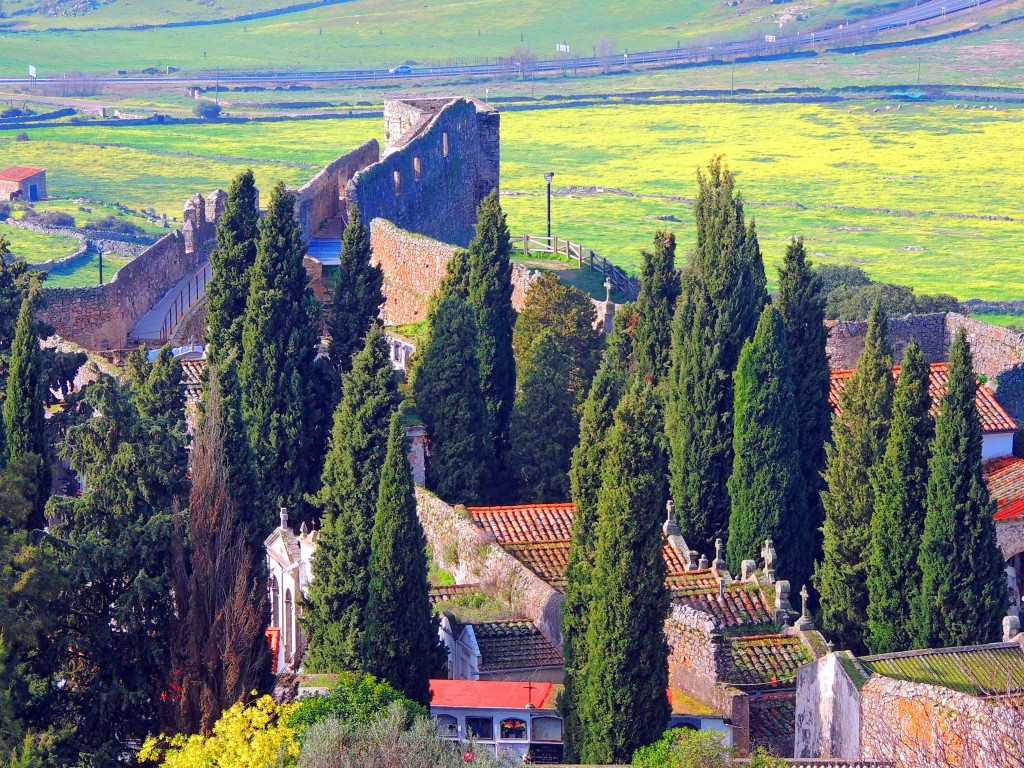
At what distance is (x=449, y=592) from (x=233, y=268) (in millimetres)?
10963

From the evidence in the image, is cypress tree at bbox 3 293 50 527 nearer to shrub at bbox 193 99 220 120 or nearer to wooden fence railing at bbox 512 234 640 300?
wooden fence railing at bbox 512 234 640 300

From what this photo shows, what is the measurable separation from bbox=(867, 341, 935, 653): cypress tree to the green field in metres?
47.5

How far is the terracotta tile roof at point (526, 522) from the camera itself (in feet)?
131

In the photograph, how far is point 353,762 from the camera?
88.0 ft

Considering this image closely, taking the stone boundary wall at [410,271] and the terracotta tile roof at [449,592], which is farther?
the stone boundary wall at [410,271]

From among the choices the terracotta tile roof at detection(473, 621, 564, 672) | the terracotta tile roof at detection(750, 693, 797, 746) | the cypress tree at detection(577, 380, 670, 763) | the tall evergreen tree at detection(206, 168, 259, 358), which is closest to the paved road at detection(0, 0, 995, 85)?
the tall evergreen tree at detection(206, 168, 259, 358)

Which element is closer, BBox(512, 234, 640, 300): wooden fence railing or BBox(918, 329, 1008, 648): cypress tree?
BBox(918, 329, 1008, 648): cypress tree

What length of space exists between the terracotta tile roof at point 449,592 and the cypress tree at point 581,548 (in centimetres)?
285

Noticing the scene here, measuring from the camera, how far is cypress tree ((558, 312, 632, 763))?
32.2m

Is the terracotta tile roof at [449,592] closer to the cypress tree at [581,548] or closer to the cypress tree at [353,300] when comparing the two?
the cypress tree at [581,548]

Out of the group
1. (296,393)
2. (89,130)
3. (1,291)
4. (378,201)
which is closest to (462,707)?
(296,393)

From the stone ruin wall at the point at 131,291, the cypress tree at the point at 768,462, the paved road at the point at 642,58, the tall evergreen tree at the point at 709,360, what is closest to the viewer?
the cypress tree at the point at 768,462

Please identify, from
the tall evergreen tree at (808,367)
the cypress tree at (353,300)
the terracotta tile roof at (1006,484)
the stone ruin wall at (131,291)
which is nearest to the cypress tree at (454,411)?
the cypress tree at (353,300)

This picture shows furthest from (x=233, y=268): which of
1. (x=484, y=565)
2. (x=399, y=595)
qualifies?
(x=399, y=595)
